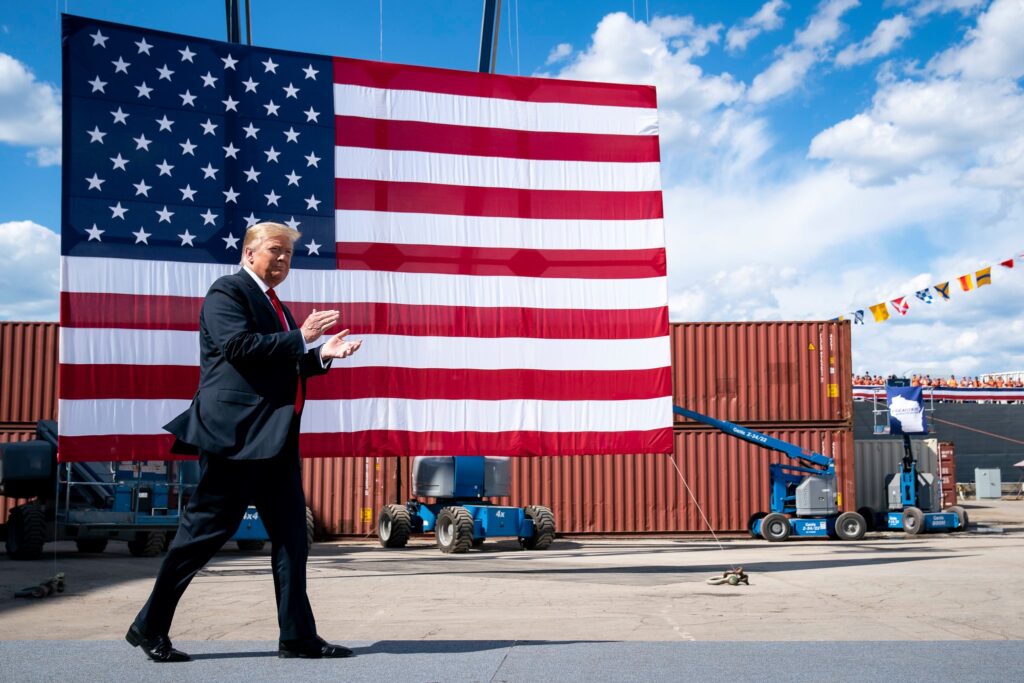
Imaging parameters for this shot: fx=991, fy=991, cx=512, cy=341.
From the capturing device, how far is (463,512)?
14125 mm

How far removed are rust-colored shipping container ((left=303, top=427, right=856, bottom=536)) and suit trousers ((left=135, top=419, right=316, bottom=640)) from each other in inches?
589

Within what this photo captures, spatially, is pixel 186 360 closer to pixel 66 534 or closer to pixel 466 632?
pixel 466 632

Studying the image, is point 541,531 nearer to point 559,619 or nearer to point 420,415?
point 420,415

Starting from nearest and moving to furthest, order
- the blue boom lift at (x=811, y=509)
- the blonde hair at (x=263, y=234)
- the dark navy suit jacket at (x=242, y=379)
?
the dark navy suit jacket at (x=242, y=379)
the blonde hair at (x=263, y=234)
the blue boom lift at (x=811, y=509)

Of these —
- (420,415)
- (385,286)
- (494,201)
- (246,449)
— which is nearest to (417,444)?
(420,415)

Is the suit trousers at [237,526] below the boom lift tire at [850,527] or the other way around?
the other way around

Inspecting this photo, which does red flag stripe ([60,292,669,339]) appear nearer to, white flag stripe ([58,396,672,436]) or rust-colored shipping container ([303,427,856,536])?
white flag stripe ([58,396,672,436])

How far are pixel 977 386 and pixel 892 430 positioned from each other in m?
33.5

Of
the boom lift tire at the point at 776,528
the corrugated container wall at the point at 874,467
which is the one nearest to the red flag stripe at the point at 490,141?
the boom lift tire at the point at 776,528

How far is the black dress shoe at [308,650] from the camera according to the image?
382cm

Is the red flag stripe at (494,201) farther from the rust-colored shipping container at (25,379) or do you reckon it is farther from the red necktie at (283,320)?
the rust-colored shipping container at (25,379)

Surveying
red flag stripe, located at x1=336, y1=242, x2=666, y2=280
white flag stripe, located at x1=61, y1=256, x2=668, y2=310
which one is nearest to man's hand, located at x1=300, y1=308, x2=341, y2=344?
white flag stripe, located at x1=61, y1=256, x2=668, y2=310

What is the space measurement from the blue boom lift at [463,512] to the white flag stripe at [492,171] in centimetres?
665

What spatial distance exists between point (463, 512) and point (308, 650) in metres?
10.4
